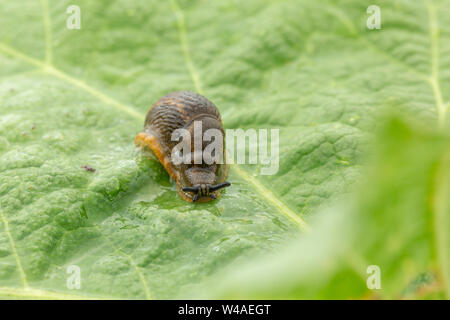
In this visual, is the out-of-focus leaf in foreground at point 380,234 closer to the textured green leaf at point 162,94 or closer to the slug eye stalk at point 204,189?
the textured green leaf at point 162,94

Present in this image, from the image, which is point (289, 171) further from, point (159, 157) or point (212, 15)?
point (212, 15)

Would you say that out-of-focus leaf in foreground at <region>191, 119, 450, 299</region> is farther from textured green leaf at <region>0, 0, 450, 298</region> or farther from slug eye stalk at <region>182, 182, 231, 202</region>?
slug eye stalk at <region>182, 182, 231, 202</region>

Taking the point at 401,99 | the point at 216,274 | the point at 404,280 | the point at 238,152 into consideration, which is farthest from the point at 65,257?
the point at 401,99

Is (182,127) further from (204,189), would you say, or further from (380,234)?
(380,234)

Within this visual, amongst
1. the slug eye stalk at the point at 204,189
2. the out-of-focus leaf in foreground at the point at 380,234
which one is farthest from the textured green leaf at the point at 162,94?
the out-of-focus leaf in foreground at the point at 380,234

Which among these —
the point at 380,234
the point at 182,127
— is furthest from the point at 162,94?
the point at 380,234
